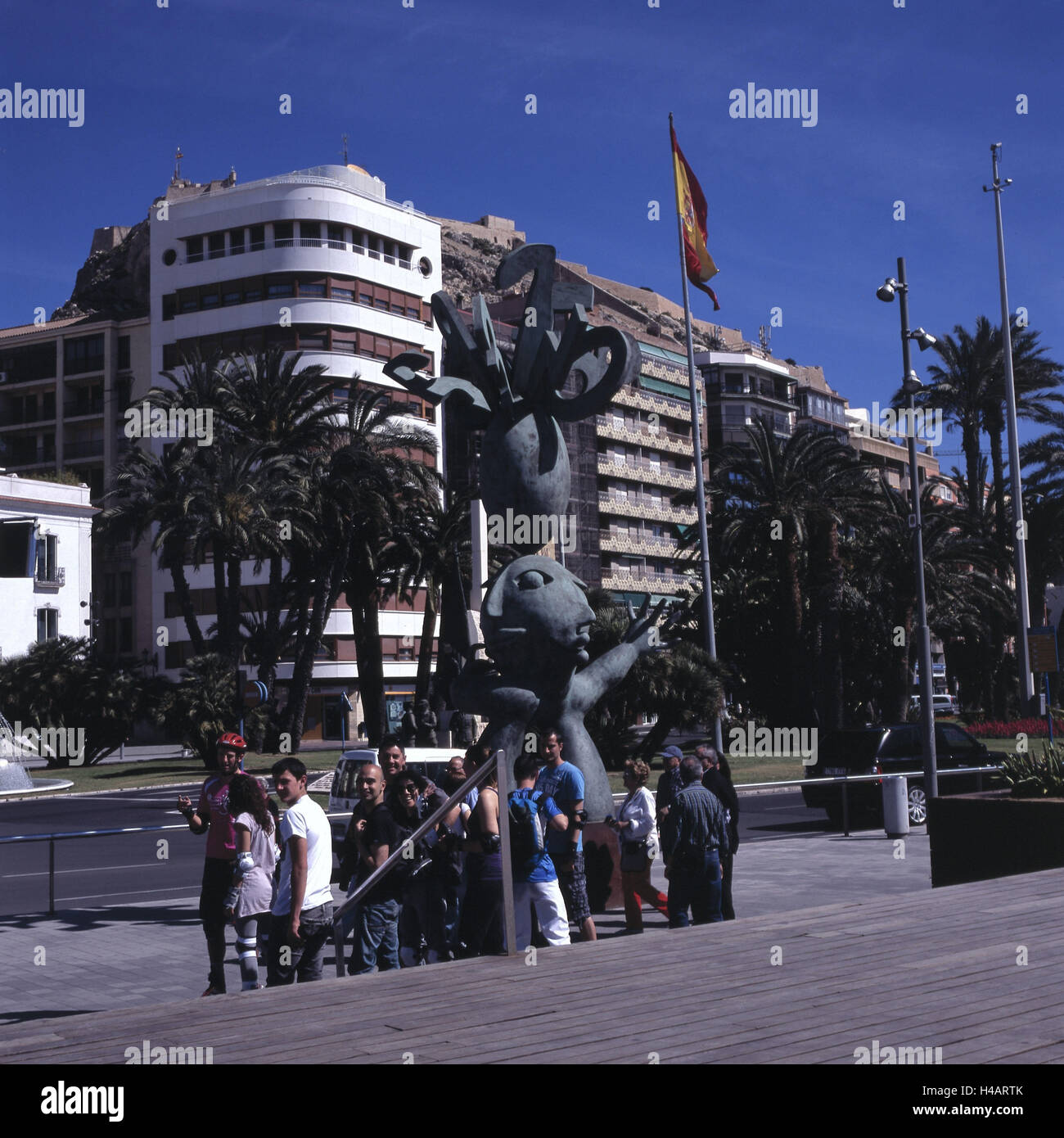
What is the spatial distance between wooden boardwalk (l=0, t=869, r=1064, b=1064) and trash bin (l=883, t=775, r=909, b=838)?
12996mm

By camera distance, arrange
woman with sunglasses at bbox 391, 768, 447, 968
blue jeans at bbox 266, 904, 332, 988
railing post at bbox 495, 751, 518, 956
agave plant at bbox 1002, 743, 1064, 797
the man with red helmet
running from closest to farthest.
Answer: railing post at bbox 495, 751, 518, 956, blue jeans at bbox 266, 904, 332, 988, the man with red helmet, woman with sunglasses at bbox 391, 768, 447, 968, agave plant at bbox 1002, 743, 1064, 797

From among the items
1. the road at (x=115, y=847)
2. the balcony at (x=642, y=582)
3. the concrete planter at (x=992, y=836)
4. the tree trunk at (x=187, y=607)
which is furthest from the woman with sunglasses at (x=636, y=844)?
the balcony at (x=642, y=582)

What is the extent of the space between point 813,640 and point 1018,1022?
42.6 meters

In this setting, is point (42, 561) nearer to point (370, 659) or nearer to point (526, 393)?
point (370, 659)

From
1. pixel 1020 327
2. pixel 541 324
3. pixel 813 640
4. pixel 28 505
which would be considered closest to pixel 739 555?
pixel 813 640

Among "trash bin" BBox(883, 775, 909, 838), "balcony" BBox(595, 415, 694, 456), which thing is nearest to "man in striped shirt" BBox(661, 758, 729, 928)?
"trash bin" BBox(883, 775, 909, 838)

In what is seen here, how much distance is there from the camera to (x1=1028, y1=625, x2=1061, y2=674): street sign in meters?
23.4

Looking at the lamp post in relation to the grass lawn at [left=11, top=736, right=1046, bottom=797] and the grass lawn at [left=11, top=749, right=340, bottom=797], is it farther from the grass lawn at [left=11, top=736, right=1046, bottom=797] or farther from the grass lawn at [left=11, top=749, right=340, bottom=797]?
the grass lawn at [left=11, top=749, right=340, bottom=797]

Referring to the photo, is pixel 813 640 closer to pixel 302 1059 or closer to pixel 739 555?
pixel 739 555

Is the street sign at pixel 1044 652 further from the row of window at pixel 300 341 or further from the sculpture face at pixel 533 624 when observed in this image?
the row of window at pixel 300 341

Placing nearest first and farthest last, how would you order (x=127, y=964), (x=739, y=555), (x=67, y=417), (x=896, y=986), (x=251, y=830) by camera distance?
(x=896, y=986) → (x=251, y=830) → (x=127, y=964) → (x=739, y=555) → (x=67, y=417)

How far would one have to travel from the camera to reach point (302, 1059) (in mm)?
5246

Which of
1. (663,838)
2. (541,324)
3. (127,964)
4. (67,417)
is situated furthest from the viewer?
(67,417)

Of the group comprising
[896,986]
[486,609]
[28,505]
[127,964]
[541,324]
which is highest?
[28,505]
